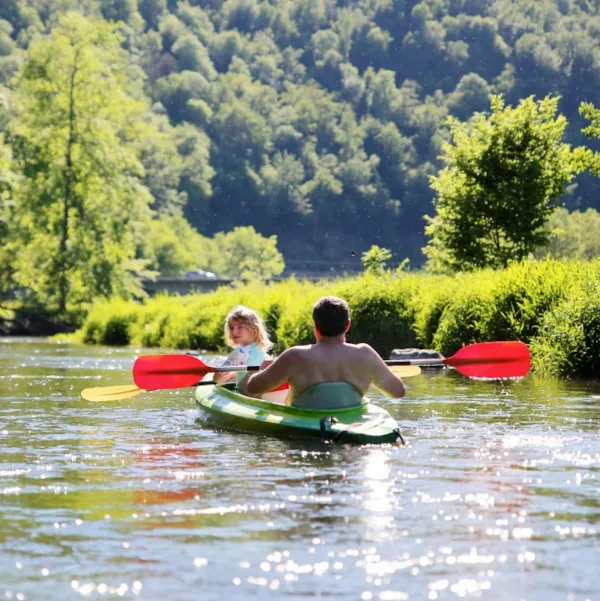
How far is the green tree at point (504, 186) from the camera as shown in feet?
93.5

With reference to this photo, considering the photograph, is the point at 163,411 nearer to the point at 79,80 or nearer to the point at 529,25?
the point at 79,80

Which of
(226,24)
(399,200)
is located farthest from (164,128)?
(226,24)

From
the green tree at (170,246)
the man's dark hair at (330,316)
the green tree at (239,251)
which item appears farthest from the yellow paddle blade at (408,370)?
the green tree at (239,251)

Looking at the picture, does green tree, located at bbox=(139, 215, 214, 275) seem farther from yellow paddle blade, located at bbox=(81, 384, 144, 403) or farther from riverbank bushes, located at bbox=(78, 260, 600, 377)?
yellow paddle blade, located at bbox=(81, 384, 144, 403)

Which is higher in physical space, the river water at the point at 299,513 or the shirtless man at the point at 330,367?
the shirtless man at the point at 330,367

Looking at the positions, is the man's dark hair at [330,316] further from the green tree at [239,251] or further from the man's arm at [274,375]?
the green tree at [239,251]

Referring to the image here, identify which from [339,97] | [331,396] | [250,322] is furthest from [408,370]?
[339,97]

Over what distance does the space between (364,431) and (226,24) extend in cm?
18704

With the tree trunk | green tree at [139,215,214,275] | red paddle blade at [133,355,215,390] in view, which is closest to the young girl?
red paddle blade at [133,355,215,390]

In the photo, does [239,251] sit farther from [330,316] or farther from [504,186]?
[330,316]

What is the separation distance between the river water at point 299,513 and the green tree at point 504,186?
684 inches

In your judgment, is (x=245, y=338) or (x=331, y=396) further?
(x=245, y=338)

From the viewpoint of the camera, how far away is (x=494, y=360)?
12.2 meters

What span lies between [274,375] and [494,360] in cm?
321
